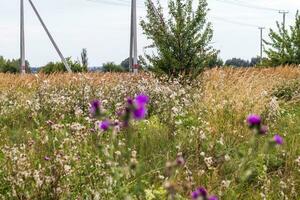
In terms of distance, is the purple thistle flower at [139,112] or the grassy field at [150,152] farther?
the grassy field at [150,152]

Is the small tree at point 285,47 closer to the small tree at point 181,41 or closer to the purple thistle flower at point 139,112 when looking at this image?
the small tree at point 181,41

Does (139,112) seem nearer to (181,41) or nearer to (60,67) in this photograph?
(181,41)

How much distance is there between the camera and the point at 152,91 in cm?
1085

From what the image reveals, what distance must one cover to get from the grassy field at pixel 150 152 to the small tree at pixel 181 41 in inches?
213

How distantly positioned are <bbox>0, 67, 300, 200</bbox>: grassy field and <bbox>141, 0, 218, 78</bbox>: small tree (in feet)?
17.8

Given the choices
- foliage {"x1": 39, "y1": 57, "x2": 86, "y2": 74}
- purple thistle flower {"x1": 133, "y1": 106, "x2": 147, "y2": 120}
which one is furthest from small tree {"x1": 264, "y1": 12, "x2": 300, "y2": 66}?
purple thistle flower {"x1": 133, "y1": 106, "x2": 147, "y2": 120}

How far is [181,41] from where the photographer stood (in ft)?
57.1

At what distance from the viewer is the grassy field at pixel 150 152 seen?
156 inches

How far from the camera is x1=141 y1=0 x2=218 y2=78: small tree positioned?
17.4 m

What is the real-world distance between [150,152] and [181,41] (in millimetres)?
11277

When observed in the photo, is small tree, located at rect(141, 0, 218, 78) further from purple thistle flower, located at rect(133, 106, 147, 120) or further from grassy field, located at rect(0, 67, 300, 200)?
purple thistle flower, located at rect(133, 106, 147, 120)

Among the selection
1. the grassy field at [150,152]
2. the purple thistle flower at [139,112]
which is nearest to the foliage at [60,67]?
the grassy field at [150,152]

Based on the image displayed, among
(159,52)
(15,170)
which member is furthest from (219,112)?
(159,52)

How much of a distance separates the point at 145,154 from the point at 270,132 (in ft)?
8.61
